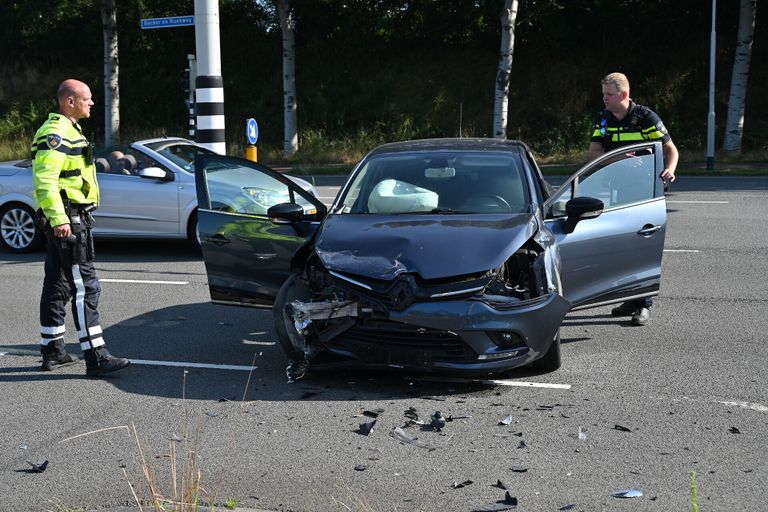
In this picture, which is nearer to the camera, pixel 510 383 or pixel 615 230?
pixel 510 383

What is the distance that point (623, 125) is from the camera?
9.11m

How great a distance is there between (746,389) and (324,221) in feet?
10.1

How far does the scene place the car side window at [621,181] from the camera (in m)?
7.93

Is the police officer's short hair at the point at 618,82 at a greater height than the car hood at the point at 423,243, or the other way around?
the police officer's short hair at the point at 618,82

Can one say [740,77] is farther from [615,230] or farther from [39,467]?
[39,467]

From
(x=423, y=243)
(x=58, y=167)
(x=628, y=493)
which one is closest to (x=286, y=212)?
(x=423, y=243)

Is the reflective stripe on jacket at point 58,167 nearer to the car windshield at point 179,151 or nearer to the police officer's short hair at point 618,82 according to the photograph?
the police officer's short hair at point 618,82

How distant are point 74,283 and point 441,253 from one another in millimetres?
2586

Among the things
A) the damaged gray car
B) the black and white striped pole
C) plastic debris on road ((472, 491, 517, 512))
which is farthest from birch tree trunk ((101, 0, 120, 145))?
plastic debris on road ((472, 491, 517, 512))

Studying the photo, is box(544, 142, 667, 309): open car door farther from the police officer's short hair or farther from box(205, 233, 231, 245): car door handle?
box(205, 233, 231, 245): car door handle

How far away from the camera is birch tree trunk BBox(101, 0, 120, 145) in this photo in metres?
30.1

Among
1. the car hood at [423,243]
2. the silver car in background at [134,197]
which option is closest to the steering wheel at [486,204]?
the car hood at [423,243]

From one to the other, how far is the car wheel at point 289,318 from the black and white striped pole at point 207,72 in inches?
292

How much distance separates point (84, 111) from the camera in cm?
696
